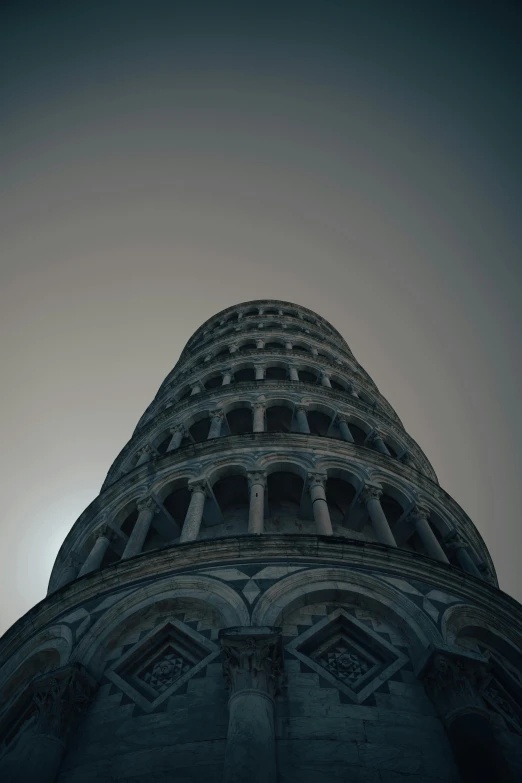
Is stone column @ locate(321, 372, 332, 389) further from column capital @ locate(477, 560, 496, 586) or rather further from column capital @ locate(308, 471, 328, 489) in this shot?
column capital @ locate(477, 560, 496, 586)

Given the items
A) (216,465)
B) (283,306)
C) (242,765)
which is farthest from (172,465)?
(283,306)

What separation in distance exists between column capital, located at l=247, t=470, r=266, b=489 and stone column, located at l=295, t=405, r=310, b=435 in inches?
149

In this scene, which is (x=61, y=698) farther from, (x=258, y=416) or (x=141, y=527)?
(x=258, y=416)

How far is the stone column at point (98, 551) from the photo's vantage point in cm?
1323

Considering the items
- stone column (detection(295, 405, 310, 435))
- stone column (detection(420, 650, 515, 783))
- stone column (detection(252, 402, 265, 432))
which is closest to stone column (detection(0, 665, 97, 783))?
stone column (detection(420, 650, 515, 783))

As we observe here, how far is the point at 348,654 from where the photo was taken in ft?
30.6

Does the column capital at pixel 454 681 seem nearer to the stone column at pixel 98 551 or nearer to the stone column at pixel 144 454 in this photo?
the stone column at pixel 98 551

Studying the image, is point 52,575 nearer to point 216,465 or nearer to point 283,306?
point 216,465

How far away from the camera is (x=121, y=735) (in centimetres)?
805

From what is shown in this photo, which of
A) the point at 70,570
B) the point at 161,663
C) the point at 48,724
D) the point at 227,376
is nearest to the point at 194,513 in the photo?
the point at 70,570

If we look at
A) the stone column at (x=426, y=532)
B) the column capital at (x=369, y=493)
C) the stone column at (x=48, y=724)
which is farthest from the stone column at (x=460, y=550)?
the stone column at (x=48, y=724)

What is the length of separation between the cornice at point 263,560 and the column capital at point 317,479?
331 cm

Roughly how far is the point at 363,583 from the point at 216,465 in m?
5.80

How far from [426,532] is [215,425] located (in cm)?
737
